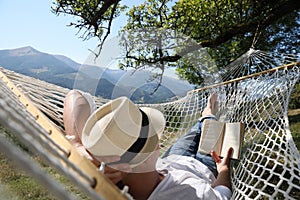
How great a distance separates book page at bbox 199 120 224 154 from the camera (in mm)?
1395

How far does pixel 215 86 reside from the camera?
1.88 m

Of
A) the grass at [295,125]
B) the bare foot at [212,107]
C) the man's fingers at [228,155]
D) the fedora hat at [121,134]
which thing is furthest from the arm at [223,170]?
the grass at [295,125]

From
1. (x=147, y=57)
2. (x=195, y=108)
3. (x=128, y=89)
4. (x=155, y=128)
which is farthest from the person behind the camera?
(x=147, y=57)

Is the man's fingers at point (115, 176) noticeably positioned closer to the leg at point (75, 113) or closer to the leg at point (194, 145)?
the leg at point (75, 113)

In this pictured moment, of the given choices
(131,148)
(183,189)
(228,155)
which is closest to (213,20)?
(228,155)

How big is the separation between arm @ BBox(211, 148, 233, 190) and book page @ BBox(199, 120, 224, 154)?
4 cm

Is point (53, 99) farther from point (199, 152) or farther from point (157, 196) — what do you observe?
point (157, 196)

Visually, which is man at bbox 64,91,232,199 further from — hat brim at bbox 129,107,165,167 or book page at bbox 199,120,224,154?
book page at bbox 199,120,224,154

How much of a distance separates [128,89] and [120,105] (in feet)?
1.14

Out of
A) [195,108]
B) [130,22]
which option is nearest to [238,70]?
[195,108]

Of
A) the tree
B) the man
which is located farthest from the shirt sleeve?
the tree

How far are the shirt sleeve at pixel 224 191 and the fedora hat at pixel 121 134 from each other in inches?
14.9

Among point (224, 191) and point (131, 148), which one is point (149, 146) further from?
point (224, 191)

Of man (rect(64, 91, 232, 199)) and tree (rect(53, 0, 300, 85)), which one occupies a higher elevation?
tree (rect(53, 0, 300, 85))
